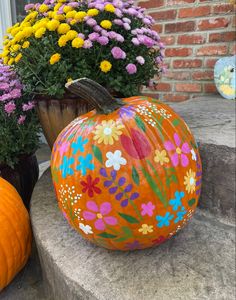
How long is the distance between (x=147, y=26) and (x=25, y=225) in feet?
3.30

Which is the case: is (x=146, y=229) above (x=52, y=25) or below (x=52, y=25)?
below

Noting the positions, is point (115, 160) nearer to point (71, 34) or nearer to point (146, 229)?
point (146, 229)

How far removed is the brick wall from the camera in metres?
1.97

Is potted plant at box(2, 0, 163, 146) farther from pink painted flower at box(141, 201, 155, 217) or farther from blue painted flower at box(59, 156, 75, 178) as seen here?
pink painted flower at box(141, 201, 155, 217)

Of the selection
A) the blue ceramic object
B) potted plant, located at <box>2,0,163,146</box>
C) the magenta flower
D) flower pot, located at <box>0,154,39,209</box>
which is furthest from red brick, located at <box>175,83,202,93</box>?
flower pot, located at <box>0,154,39,209</box>

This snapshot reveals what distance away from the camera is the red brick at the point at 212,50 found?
6.61ft

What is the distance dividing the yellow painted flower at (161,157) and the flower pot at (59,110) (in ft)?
1.63

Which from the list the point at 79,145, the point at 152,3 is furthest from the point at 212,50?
the point at 79,145

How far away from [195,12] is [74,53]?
130 cm

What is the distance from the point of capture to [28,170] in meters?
1.41

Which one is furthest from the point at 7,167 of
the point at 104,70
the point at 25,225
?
the point at 104,70

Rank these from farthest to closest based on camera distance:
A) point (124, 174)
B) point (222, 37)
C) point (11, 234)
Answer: point (222, 37), point (11, 234), point (124, 174)

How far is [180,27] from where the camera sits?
213cm

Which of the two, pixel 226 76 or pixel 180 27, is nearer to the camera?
pixel 226 76
